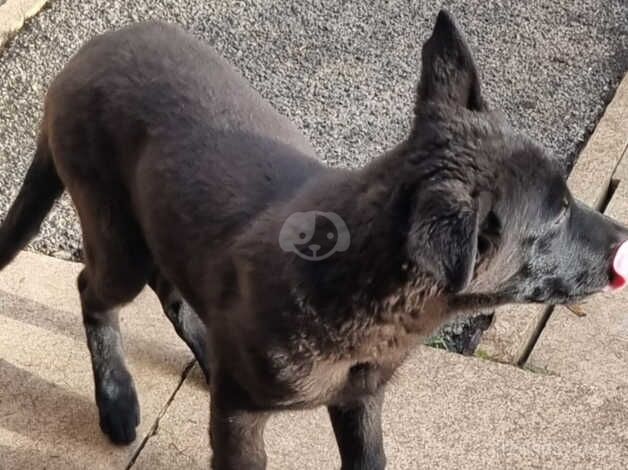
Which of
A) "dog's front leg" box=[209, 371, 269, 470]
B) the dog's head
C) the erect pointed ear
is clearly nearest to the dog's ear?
the dog's head

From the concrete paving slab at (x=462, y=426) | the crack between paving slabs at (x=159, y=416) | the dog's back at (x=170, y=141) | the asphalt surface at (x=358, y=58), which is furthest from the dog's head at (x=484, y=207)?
the asphalt surface at (x=358, y=58)

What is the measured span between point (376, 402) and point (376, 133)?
2.29 m

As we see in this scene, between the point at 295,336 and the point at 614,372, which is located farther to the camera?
the point at 614,372

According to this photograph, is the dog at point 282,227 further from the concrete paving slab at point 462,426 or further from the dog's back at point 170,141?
the concrete paving slab at point 462,426

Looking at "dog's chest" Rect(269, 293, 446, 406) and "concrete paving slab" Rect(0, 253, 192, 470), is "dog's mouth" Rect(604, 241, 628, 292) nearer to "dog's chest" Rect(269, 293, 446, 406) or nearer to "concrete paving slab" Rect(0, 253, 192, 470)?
"dog's chest" Rect(269, 293, 446, 406)

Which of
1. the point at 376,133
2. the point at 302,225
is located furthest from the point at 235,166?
the point at 376,133

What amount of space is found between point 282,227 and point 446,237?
25.7 inches

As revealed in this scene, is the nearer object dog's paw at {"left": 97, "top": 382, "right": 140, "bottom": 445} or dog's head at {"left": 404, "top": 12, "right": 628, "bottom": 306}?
dog's head at {"left": 404, "top": 12, "right": 628, "bottom": 306}

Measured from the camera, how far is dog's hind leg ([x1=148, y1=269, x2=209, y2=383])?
431cm

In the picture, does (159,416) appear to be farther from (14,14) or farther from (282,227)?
(14,14)

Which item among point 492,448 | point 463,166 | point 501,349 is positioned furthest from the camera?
point 501,349

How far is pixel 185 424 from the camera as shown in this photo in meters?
4.22

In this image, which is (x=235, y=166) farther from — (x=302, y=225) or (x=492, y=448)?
(x=492, y=448)

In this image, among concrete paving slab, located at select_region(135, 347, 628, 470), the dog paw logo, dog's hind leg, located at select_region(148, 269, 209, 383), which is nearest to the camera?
the dog paw logo
